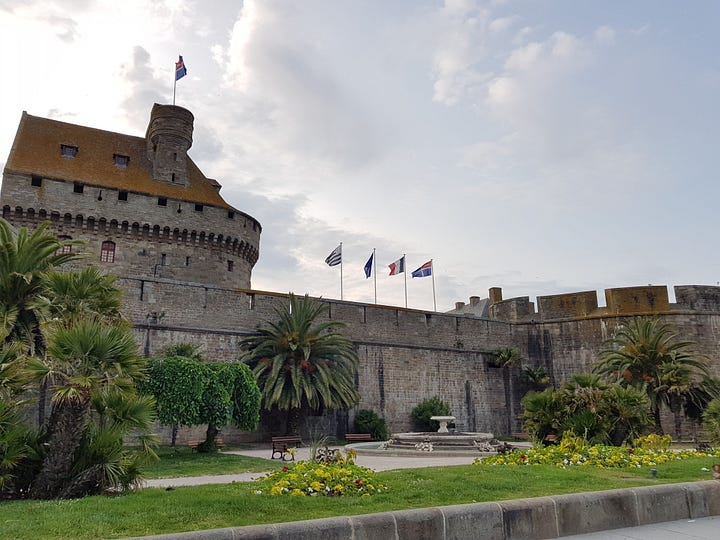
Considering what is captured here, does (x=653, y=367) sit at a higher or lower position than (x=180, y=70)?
lower

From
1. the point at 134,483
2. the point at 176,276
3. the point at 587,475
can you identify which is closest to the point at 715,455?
the point at 587,475

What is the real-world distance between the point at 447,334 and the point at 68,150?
22.5m

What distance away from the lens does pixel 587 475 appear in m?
8.10

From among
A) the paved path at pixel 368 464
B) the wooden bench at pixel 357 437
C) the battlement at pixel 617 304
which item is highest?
the battlement at pixel 617 304

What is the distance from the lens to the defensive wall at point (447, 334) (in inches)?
898

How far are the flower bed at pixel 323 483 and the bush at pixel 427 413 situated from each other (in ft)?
63.4

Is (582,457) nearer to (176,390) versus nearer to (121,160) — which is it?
(176,390)

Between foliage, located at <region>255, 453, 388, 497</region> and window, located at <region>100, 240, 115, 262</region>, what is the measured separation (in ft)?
81.5

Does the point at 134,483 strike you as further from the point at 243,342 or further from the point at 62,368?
the point at 243,342

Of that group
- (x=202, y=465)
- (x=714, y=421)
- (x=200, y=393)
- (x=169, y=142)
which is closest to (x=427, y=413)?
(x=200, y=393)

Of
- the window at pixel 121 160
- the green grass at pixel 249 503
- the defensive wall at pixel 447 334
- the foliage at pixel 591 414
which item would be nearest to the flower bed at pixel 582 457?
the green grass at pixel 249 503

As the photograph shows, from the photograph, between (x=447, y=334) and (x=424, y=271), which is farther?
(x=424, y=271)

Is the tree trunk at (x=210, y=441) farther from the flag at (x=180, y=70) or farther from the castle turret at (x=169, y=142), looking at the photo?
the flag at (x=180, y=70)

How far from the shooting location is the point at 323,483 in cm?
675
